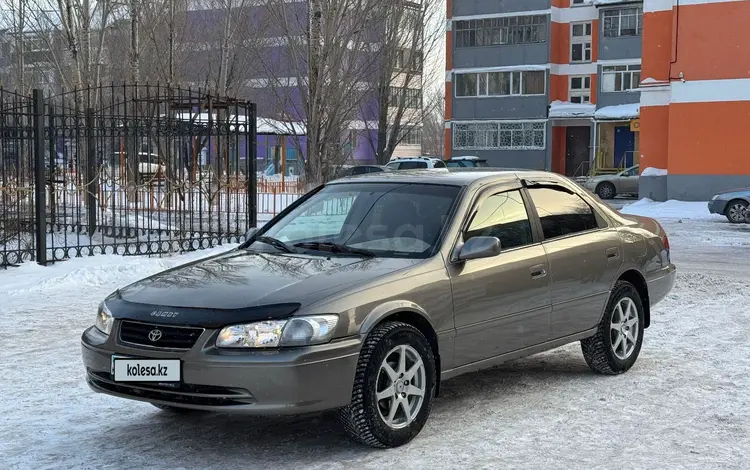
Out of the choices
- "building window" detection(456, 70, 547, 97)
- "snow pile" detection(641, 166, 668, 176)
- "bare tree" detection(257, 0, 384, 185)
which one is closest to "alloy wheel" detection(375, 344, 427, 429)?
"bare tree" detection(257, 0, 384, 185)

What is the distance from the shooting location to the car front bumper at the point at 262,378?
4766 mm

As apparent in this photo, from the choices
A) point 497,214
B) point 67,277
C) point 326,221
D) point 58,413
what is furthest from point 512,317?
point 67,277

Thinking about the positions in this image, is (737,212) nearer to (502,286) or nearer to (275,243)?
(502,286)

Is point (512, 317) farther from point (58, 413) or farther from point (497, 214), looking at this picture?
point (58, 413)

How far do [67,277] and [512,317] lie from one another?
7342mm

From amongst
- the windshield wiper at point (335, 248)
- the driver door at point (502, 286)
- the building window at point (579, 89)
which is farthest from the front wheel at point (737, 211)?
the building window at point (579, 89)

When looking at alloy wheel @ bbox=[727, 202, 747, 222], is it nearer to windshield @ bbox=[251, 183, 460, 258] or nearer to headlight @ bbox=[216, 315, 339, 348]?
windshield @ bbox=[251, 183, 460, 258]

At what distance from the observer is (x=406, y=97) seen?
3844 centimetres

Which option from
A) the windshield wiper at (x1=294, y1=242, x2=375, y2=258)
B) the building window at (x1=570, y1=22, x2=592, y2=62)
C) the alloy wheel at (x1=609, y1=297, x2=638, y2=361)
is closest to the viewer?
the windshield wiper at (x1=294, y1=242, x2=375, y2=258)

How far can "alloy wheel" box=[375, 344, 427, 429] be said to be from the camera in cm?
515

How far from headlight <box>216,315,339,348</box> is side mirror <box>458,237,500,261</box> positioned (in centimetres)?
124

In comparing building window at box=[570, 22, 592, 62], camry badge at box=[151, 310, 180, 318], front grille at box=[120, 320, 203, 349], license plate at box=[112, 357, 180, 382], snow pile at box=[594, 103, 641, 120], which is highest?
building window at box=[570, 22, 592, 62]

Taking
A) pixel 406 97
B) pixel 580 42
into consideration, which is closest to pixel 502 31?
pixel 580 42

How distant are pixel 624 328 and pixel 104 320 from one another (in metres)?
3.89
